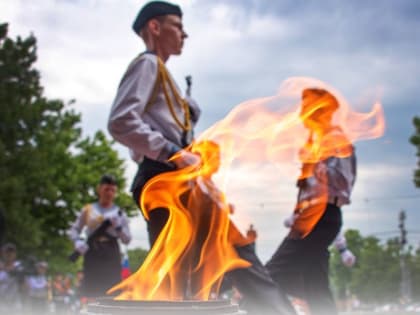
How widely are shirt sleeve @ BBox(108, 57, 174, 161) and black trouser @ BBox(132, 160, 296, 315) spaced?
0.50 feet

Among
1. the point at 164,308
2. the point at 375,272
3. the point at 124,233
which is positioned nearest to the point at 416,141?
the point at 124,233

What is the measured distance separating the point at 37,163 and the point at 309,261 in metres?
21.7

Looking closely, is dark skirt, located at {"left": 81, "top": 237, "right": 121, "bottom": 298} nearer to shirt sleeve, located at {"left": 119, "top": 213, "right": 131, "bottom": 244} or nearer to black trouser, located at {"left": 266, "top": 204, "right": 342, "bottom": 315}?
shirt sleeve, located at {"left": 119, "top": 213, "right": 131, "bottom": 244}

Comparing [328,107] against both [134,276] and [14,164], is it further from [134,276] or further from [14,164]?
[14,164]

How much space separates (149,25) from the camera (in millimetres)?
4156

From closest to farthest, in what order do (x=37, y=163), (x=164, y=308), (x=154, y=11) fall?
(x=164, y=308), (x=154, y=11), (x=37, y=163)

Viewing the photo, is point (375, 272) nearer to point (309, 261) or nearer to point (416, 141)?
point (416, 141)

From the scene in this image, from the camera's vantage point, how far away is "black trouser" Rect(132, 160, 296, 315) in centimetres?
359

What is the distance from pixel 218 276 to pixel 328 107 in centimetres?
228

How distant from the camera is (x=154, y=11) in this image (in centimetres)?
415

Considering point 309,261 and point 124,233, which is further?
point 124,233

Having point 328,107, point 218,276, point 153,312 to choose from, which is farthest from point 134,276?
point 328,107

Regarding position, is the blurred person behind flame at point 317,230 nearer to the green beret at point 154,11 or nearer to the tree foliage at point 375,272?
Result: the green beret at point 154,11

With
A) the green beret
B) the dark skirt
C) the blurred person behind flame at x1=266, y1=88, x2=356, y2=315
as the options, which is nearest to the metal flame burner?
the green beret
